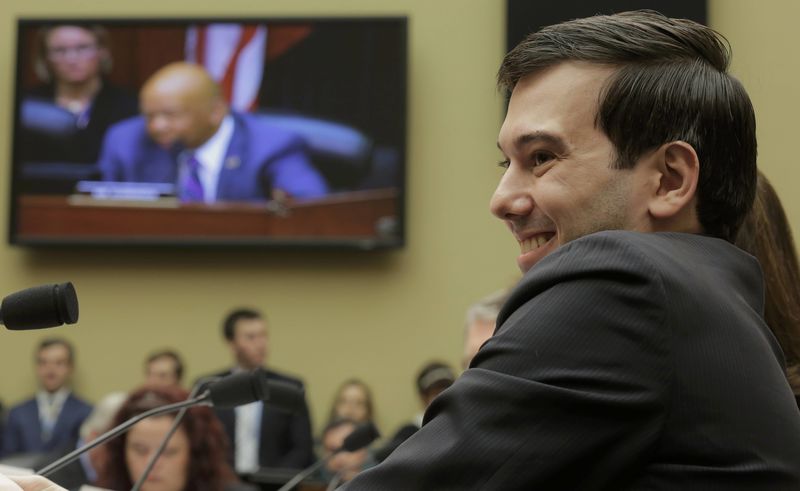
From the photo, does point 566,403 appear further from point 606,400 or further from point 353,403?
point 353,403

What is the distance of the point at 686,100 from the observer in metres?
1.50

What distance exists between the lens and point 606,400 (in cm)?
123

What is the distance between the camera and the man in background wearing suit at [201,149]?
337 inches

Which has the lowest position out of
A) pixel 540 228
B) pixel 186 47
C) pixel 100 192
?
pixel 540 228

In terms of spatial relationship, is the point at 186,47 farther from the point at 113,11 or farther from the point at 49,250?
the point at 49,250

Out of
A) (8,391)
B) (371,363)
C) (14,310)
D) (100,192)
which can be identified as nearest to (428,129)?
(371,363)

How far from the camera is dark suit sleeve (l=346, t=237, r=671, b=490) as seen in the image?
4.06 feet

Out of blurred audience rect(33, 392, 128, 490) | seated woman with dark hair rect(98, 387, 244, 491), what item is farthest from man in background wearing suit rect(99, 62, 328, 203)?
seated woman with dark hair rect(98, 387, 244, 491)

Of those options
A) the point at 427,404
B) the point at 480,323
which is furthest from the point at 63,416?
the point at 480,323

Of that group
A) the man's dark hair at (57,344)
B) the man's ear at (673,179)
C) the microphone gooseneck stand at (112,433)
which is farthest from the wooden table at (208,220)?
the man's ear at (673,179)

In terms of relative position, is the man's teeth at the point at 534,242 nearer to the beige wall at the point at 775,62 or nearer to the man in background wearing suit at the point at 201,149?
the beige wall at the point at 775,62

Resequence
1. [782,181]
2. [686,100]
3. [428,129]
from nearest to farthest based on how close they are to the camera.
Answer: [686,100] < [782,181] < [428,129]

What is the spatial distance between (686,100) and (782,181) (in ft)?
22.9

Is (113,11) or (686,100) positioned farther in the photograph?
(113,11)
